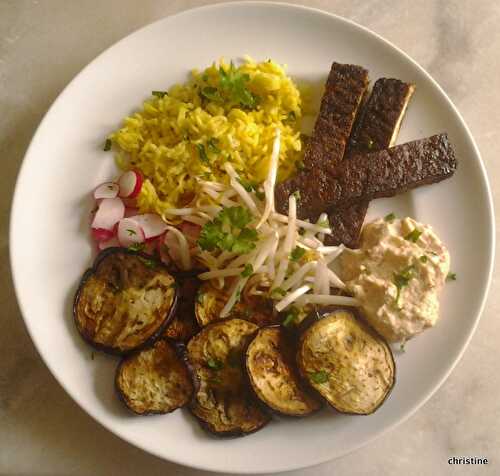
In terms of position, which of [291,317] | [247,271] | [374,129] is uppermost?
[374,129]

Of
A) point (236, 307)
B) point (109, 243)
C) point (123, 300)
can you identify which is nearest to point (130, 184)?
point (109, 243)

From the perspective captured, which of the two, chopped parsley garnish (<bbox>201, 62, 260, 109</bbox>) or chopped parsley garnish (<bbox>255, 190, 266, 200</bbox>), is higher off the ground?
chopped parsley garnish (<bbox>201, 62, 260, 109</bbox>)

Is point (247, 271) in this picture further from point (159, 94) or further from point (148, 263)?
point (159, 94)

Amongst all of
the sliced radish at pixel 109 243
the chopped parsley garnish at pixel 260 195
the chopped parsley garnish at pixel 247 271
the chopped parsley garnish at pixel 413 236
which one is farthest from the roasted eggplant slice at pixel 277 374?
the sliced radish at pixel 109 243

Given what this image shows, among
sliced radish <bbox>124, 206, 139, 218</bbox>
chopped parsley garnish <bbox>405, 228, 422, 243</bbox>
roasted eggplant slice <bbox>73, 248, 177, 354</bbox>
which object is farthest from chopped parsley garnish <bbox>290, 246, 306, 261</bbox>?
sliced radish <bbox>124, 206, 139, 218</bbox>

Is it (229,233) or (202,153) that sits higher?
(202,153)

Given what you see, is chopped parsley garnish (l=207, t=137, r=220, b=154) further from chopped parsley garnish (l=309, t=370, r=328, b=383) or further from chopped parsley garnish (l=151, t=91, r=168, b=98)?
chopped parsley garnish (l=309, t=370, r=328, b=383)

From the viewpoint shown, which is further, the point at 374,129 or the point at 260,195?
the point at 374,129

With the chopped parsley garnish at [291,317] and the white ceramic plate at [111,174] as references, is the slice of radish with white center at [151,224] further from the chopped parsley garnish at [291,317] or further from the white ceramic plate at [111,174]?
the chopped parsley garnish at [291,317]
